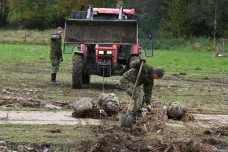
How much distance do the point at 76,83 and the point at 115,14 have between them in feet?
10.4

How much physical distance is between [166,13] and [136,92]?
182 feet

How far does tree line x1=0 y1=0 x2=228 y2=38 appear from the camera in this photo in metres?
60.7

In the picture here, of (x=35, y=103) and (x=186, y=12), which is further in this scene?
(x=186, y=12)

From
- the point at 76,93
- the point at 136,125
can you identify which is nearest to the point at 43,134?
the point at 136,125

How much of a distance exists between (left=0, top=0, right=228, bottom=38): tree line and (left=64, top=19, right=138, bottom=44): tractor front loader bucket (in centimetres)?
3501

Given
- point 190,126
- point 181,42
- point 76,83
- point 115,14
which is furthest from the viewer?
point 181,42

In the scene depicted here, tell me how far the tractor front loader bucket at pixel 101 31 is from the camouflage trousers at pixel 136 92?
22.4 feet

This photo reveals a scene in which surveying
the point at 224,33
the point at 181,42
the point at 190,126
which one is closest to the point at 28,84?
the point at 190,126

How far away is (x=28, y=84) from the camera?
60.9 feet

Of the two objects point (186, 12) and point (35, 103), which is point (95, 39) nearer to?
point (35, 103)

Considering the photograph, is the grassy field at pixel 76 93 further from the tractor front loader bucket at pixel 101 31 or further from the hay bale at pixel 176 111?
the tractor front loader bucket at pixel 101 31

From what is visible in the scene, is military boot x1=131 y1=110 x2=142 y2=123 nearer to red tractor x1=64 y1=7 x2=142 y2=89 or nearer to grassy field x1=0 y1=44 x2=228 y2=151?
grassy field x1=0 y1=44 x2=228 y2=151

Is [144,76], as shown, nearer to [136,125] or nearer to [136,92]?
[136,92]

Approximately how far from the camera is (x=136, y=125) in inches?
432
